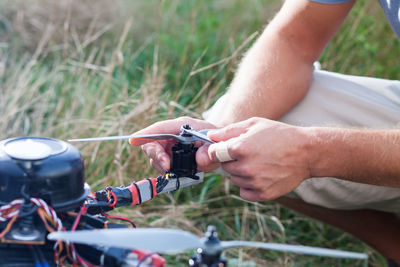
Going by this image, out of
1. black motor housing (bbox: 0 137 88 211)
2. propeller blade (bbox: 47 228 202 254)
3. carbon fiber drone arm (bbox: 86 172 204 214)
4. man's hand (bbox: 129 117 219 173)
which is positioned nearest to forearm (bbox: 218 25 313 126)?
man's hand (bbox: 129 117 219 173)

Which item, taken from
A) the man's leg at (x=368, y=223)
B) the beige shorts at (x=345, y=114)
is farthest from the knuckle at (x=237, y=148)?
the man's leg at (x=368, y=223)

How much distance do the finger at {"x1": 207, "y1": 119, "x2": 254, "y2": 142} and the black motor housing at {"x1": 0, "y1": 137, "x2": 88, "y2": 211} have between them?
0.36m

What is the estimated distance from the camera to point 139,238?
749 millimetres

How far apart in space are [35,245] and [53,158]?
0.16m

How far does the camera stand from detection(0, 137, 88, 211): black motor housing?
0.88m

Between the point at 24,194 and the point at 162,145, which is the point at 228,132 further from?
the point at 24,194

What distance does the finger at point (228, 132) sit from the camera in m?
1.20

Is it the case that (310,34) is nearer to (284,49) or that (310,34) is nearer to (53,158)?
(284,49)

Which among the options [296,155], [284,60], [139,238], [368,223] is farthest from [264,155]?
[368,223]

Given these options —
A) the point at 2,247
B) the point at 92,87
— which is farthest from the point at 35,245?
the point at 92,87

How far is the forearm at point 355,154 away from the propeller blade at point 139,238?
0.57m

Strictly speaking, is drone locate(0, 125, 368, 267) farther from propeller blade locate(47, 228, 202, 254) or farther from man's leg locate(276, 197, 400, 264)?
man's leg locate(276, 197, 400, 264)

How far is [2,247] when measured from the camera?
898 mm

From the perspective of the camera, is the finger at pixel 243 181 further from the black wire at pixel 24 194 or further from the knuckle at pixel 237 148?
the black wire at pixel 24 194
